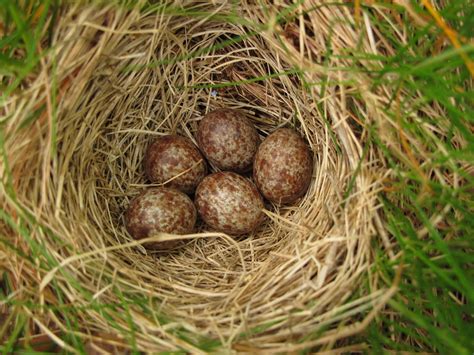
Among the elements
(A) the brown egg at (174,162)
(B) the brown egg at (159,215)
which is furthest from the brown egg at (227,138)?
(B) the brown egg at (159,215)

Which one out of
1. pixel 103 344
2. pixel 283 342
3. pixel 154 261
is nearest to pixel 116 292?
pixel 103 344

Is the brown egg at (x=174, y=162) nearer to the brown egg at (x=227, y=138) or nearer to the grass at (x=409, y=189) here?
the brown egg at (x=227, y=138)

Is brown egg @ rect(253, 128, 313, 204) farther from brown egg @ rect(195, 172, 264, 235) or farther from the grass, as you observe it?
the grass

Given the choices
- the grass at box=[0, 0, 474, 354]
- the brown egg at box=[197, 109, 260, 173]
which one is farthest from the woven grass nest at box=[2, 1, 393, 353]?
the brown egg at box=[197, 109, 260, 173]

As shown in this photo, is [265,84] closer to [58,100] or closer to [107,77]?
[107,77]

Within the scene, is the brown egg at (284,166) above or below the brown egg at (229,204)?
above
